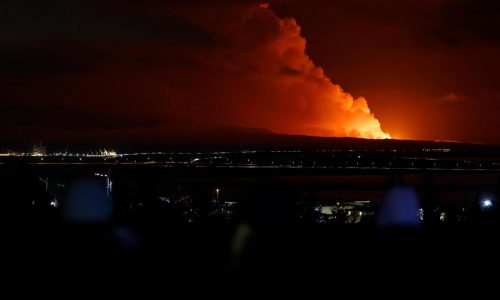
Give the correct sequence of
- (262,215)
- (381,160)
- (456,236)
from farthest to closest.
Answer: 1. (381,160)
2. (262,215)
3. (456,236)

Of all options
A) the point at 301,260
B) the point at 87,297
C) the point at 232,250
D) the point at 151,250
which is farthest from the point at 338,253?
the point at 87,297

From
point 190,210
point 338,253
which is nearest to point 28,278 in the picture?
point 338,253

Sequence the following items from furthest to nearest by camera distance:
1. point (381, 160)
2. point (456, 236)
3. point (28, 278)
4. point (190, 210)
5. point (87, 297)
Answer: point (381, 160) < point (190, 210) < point (456, 236) < point (28, 278) < point (87, 297)

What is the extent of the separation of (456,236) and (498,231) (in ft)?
2.41

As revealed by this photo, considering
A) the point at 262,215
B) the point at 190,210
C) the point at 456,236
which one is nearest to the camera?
the point at 456,236

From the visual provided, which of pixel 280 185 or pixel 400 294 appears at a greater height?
pixel 280 185

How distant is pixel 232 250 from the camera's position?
362 inches

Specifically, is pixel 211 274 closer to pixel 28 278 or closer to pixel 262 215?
pixel 28 278

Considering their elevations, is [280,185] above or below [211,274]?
above

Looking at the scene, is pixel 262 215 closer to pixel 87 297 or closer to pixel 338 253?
pixel 338 253

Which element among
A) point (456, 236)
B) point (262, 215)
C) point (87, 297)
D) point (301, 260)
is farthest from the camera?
point (262, 215)

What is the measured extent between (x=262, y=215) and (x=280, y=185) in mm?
1864

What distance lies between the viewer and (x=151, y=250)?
911cm

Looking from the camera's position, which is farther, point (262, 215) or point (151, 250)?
point (262, 215)
